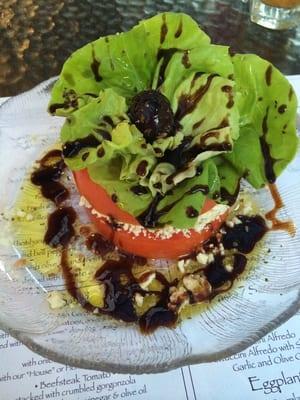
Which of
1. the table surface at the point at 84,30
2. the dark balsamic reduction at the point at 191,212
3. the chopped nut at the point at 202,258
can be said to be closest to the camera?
the dark balsamic reduction at the point at 191,212

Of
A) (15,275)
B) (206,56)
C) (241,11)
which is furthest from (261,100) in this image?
(241,11)

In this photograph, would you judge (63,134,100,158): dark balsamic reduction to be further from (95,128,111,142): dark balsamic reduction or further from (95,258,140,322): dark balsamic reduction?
(95,258,140,322): dark balsamic reduction

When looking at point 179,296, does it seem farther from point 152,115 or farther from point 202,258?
point 152,115

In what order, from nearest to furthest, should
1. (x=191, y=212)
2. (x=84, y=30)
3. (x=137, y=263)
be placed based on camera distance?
(x=191, y=212), (x=137, y=263), (x=84, y=30)

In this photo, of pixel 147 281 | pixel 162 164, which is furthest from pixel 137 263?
pixel 162 164

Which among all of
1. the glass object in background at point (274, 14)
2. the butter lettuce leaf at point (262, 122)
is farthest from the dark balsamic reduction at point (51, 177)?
the glass object in background at point (274, 14)

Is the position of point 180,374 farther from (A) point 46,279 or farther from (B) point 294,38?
(B) point 294,38

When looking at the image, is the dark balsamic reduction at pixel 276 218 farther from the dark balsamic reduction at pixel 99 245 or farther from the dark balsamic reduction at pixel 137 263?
the dark balsamic reduction at pixel 99 245
